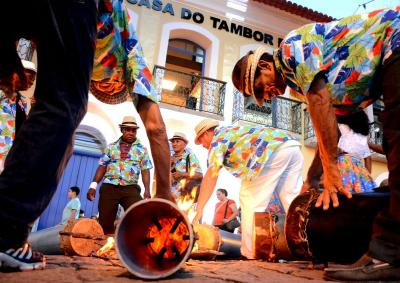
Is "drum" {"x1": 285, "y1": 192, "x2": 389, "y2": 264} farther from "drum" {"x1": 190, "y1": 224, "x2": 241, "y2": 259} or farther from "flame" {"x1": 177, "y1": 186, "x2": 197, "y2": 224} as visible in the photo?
"flame" {"x1": 177, "y1": 186, "x2": 197, "y2": 224}

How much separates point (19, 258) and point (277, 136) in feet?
10.0

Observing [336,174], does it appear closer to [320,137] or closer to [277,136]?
[320,137]

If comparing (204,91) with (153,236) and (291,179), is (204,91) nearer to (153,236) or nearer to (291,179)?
(291,179)

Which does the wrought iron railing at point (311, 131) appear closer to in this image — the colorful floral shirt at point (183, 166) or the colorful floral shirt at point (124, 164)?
the colorful floral shirt at point (183, 166)

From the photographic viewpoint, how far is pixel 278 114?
445 inches

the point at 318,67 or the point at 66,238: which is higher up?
the point at 318,67

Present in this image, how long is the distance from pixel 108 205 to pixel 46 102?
3616 mm

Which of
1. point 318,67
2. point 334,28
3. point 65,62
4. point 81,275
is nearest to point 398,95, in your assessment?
point 318,67

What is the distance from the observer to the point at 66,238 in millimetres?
3486

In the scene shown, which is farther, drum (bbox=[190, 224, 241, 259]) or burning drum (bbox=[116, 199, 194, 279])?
drum (bbox=[190, 224, 241, 259])

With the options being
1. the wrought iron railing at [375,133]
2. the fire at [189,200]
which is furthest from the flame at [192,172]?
the wrought iron railing at [375,133]

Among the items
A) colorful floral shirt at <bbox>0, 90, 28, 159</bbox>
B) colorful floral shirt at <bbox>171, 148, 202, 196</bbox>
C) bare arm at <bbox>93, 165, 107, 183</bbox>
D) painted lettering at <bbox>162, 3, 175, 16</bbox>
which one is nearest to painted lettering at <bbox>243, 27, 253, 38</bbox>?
painted lettering at <bbox>162, 3, 175, 16</bbox>

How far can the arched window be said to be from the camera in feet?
37.7

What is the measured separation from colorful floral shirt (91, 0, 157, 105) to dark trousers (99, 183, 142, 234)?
3.14 metres
